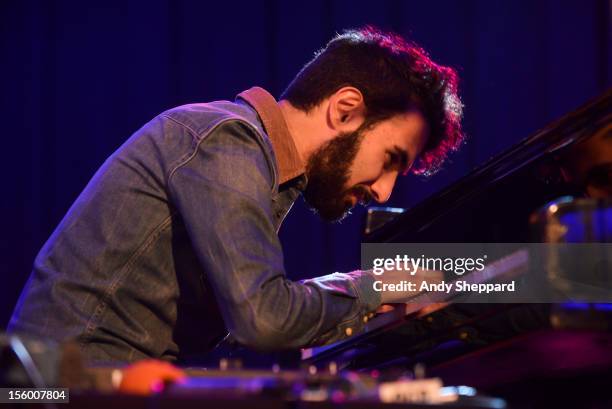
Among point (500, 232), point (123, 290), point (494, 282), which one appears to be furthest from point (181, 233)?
point (500, 232)

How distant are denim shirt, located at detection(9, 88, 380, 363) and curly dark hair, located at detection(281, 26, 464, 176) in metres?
0.23

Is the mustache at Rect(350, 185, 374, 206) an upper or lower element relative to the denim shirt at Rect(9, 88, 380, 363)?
upper

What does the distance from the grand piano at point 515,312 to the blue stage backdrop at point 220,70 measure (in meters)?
1.64

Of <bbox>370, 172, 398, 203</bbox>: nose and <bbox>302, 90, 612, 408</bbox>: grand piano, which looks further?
<bbox>370, 172, 398, 203</bbox>: nose

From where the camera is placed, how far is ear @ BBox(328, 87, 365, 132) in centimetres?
200

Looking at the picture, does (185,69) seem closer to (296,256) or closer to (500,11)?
(296,256)

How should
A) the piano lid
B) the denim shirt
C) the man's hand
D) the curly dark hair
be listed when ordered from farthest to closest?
the curly dark hair
the man's hand
the piano lid
the denim shirt

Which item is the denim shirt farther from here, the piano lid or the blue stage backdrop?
the blue stage backdrop

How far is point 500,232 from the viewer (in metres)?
2.14

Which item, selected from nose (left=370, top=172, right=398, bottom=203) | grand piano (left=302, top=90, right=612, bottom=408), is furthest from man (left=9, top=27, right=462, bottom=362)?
grand piano (left=302, top=90, right=612, bottom=408)

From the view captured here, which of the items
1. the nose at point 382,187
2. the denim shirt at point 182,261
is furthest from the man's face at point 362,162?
the denim shirt at point 182,261

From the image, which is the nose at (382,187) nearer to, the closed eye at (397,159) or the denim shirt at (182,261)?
the closed eye at (397,159)

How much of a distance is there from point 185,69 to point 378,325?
2.60 metres

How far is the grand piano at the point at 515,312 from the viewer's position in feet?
4.25
